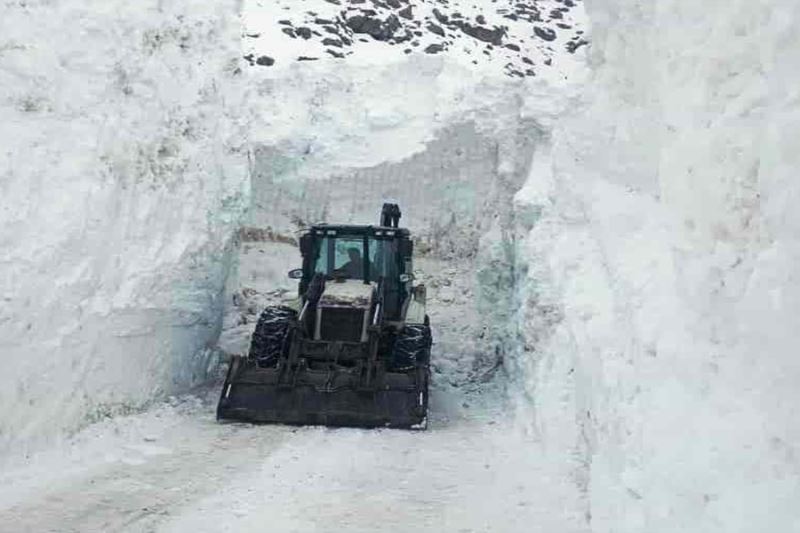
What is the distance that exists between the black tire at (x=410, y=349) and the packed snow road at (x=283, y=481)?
0.98 meters

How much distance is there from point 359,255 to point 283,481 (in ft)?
15.9

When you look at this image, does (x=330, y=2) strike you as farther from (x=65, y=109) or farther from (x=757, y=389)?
(x=757, y=389)

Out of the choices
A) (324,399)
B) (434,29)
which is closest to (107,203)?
(324,399)

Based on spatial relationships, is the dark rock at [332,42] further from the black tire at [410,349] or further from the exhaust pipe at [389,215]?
the black tire at [410,349]

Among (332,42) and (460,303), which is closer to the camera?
(460,303)

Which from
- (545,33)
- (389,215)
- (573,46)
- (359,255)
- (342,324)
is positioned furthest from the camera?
(545,33)

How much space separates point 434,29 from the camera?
2994 cm

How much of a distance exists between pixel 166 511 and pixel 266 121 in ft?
38.4

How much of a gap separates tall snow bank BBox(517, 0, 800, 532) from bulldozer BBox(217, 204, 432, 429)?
1.74 m

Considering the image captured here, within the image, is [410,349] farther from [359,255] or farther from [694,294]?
[694,294]

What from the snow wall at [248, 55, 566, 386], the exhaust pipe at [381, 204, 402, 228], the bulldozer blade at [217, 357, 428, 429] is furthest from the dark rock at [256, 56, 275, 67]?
the bulldozer blade at [217, 357, 428, 429]

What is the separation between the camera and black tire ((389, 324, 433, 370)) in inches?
380

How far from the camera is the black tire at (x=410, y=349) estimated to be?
9641 mm

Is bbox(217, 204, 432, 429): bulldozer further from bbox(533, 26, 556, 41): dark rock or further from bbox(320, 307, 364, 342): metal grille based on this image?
bbox(533, 26, 556, 41): dark rock
